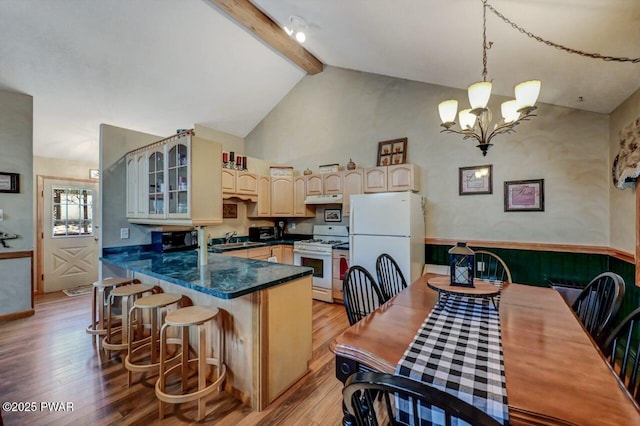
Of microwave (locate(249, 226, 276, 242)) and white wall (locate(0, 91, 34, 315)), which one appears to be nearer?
white wall (locate(0, 91, 34, 315))

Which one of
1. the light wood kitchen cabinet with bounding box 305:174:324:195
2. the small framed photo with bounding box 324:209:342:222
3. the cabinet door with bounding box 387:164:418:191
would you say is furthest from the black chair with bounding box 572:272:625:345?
the light wood kitchen cabinet with bounding box 305:174:324:195

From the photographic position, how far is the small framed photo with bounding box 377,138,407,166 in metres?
3.93

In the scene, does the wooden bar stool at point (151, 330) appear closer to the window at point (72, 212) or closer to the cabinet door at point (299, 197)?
the cabinet door at point (299, 197)

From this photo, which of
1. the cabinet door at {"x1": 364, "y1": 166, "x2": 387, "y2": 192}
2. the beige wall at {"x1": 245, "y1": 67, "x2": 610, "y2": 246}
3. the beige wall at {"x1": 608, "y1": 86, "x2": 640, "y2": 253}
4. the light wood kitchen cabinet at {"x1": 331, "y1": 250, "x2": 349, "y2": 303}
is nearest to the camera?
the beige wall at {"x1": 608, "y1": 86, "x2": 640, "y2": 253}

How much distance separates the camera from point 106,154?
3.07 metres

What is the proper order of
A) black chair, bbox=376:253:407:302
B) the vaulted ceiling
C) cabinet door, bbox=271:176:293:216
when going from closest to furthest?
the vaulted ceiling, black chair, bbox=376:253:407:302, cabinet door, bbox=271:176:293:216

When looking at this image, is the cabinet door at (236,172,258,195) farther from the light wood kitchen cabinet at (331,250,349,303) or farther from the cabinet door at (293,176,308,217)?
the light wood kitchen cabinet at (331,250,349,303)

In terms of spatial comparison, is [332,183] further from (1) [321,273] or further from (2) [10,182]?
(2) [10,182]

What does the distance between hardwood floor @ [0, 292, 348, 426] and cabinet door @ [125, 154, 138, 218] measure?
1390 mm

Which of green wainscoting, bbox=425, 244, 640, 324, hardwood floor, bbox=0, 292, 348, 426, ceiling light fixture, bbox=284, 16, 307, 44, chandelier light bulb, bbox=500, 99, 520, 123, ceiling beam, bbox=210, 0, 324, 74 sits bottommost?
hardwood floor, bbox=0, 292, 348, 426

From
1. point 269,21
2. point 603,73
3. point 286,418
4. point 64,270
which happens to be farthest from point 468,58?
point 64,270

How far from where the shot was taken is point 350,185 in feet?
13.4

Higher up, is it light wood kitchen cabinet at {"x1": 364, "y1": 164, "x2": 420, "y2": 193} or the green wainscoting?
light wood kitchen cabinet at {"x1": 364, "y1": 164, "x2": 420, "y2": 193}

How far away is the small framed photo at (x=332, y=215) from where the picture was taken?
457 centimetres
